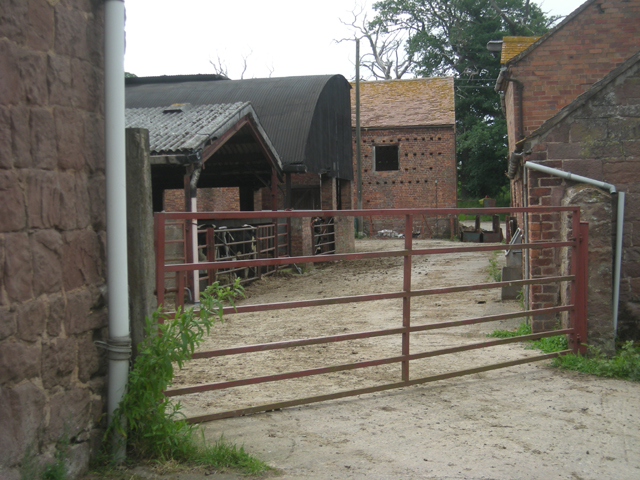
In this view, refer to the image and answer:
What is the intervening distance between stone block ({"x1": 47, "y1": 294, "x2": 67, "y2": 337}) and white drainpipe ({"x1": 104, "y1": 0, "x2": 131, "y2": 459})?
1.07 feet

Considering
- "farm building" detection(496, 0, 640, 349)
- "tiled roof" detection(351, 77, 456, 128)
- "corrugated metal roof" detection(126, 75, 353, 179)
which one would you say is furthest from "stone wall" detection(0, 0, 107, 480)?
"tiled roof" detection(351, 77, 456, 128)

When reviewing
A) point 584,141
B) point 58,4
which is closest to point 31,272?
point 58,4

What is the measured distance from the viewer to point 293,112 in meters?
17.5

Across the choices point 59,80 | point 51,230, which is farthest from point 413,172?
point 51,230

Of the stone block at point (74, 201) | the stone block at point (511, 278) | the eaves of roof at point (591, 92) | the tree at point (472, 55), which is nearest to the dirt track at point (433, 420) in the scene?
the stone block at point (74, 201)

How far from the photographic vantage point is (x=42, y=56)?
9.66ft

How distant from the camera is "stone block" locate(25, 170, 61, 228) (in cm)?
286

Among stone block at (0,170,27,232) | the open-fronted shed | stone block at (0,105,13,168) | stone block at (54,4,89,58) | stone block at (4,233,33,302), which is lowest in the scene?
stone block at (4,233,33,302)

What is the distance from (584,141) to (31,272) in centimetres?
568

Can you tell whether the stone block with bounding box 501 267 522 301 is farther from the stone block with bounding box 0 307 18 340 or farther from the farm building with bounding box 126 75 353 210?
the stone block with bounding box 0 307 18 340

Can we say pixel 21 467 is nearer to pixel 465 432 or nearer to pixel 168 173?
pixel 465 432

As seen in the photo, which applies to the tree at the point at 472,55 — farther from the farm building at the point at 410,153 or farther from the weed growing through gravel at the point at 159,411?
the weed growing through gravel at the point at 159,411

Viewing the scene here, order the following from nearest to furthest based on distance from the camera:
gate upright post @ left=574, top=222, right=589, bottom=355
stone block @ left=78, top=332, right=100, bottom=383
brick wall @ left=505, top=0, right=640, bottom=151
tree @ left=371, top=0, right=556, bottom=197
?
stone block @ left=78, top=332, right=100, bottom=383 < gate upright post @ left=574, top=222, right=589, bottom=355 < brick wall @ left=505, top=0, right=640, bottom=151 < tree @ left=371, top=0, right=556, bottom=197

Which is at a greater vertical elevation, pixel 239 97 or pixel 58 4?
→ pixel 239 97
